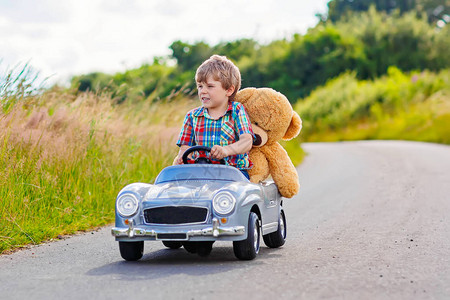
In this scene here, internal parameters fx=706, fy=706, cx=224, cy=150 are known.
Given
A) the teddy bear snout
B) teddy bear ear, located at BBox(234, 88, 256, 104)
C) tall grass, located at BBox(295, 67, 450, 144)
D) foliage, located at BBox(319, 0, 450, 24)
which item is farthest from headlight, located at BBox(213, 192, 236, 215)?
foliage, located at BBox(319, 0, 450, 24)

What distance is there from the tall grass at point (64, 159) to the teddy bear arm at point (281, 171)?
251cm

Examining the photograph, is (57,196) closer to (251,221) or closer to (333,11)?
(251,221)

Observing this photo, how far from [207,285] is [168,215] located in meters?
0.97

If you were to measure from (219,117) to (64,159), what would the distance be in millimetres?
2946

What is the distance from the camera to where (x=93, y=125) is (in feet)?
31.2

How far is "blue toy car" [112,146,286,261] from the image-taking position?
5.56 meters

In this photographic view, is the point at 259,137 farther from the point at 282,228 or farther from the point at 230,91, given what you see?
the point at 282,228

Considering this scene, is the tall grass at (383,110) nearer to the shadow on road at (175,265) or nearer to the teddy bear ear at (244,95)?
the teddy bear ear at (244,95)

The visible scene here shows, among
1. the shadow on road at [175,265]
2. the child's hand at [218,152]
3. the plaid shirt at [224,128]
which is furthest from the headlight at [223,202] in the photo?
the plaid shirt at [224,128]

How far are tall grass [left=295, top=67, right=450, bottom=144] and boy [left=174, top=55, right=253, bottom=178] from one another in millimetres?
22359

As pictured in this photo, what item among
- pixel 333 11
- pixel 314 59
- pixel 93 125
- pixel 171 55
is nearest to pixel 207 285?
pixel 93 125

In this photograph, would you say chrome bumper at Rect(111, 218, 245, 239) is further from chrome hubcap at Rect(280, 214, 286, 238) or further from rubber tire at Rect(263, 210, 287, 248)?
chrome hubcap at Rect(280, 214, 286, 238)

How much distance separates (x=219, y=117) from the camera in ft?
21.5

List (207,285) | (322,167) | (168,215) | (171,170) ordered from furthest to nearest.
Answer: (322,167) → (171,170) → (168,215) → (207,285)
